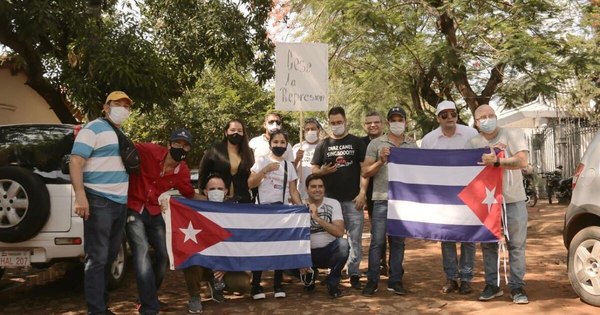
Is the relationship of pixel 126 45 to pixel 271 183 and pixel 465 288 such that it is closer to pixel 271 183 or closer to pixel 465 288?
pixel 271 183

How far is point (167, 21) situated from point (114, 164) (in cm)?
656

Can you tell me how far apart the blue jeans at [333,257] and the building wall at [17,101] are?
11.9m

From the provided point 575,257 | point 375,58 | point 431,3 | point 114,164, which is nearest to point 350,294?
point 575,257

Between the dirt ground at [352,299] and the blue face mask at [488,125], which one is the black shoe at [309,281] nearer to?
the dirt ground at [352,299]

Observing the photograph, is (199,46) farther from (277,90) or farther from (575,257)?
(575,257)

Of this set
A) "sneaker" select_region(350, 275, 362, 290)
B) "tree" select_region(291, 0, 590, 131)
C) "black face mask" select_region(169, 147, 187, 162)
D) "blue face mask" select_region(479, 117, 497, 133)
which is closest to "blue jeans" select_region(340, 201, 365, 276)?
"sneaker" select_region(350, 275, 362, 290)

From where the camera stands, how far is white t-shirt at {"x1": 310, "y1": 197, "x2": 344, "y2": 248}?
20.6 ft

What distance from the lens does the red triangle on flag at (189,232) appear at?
5801mm

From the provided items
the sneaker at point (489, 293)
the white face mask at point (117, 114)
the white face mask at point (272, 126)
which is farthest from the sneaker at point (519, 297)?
the white face mask at point (117, 114)

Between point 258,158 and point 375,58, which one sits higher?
point 375,58

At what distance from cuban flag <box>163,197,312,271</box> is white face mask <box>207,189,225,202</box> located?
0.48 ft

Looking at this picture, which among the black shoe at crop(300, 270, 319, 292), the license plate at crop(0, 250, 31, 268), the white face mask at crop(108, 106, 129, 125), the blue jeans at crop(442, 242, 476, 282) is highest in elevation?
the white face mask at crop(108, 106, 129, 125)

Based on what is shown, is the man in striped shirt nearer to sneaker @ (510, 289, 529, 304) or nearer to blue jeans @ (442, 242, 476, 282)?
blue jeans @ (442, 242, 476, 282)

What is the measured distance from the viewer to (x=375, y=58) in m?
13.2
